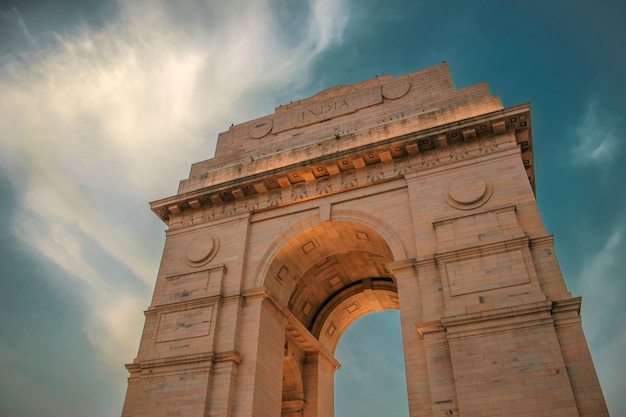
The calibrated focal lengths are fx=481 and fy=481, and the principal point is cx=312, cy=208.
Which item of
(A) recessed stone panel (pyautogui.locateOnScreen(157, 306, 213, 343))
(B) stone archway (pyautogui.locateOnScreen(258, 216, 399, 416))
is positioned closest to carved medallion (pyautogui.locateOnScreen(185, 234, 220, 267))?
(A) recessed stone panel (pyautogui.locateOnScreen(157, 306, 213, 343))

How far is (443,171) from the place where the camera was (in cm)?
1902

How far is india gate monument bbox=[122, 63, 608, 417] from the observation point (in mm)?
14242

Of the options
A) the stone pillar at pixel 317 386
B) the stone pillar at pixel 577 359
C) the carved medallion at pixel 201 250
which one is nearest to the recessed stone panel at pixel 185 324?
the carved medallion at pixel 201 250

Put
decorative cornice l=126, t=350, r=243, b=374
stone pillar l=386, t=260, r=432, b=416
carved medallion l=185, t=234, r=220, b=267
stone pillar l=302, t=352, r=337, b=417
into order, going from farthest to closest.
Answer: stone pillar l=302, t=352, r=337, b=417
carved medallion l=185, t=234, r=220, b=267
decorative cornice l=126, t=350, r=243, b=374
stone pillar l=386, t=260, r=432, b=416

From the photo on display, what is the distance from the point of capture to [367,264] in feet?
78.5

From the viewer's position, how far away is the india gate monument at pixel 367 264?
14242 mm

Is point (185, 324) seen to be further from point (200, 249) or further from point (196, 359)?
point (200, 249)

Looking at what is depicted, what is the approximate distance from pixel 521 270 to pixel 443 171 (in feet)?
17.2

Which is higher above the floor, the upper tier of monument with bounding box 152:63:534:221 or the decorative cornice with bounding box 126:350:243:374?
the upper tier of monument with bounding box 152:63:534:221

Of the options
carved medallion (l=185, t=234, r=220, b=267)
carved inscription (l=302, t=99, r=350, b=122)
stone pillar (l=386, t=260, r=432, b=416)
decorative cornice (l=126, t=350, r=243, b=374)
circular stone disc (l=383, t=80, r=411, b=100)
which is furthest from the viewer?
carved inscription (l=302, t=99, r=350, b=122)

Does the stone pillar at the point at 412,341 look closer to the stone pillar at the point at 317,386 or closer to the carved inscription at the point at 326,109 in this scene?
the stone pillar at the point at 317,386

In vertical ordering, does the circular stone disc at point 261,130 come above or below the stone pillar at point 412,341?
above

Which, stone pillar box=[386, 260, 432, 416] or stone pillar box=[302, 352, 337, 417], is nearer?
stone pillar box=[386, 260, 432, 416]

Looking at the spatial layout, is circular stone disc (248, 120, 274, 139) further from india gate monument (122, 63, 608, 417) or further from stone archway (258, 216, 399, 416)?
stone archway (258, 216, 399, 416)
